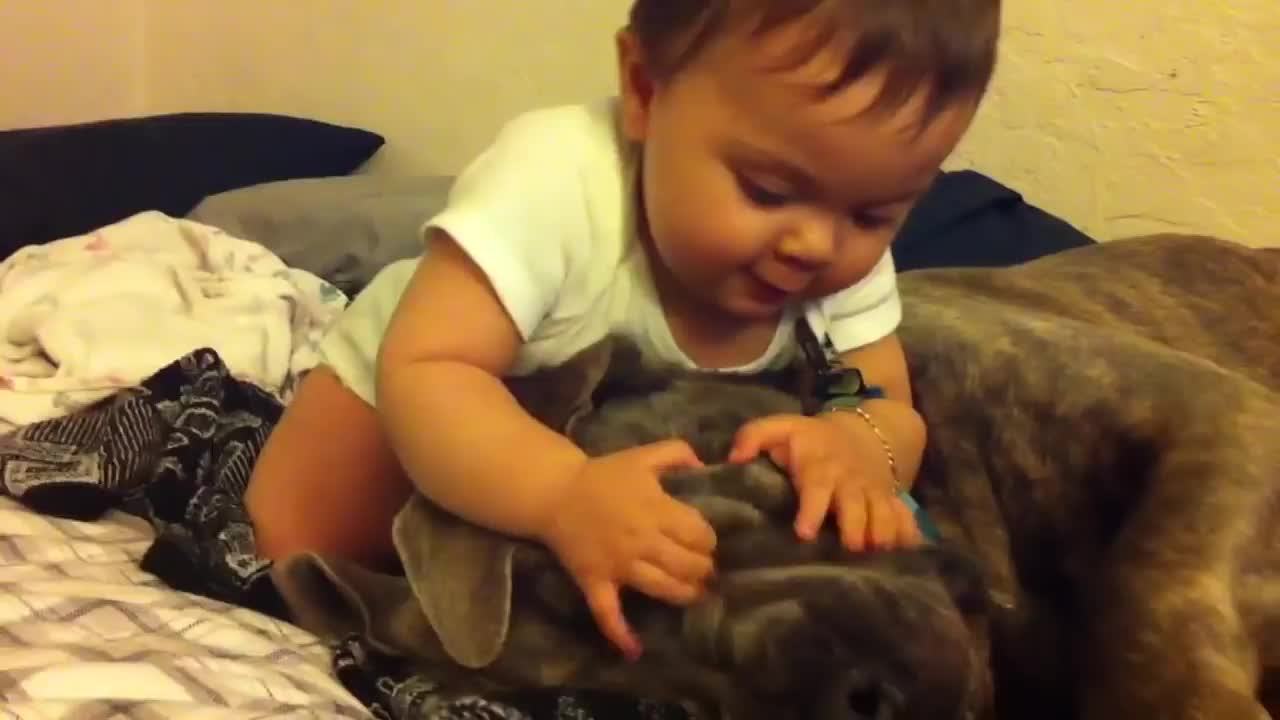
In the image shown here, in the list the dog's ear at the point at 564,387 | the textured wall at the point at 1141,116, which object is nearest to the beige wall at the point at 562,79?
the textured wall at the point at 1141,116

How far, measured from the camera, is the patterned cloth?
24.9 inches

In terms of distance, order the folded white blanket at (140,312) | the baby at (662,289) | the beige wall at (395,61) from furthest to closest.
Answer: the beige wall at (395,61) < the folded white blanket at (140,312) < the baby at (662,289)

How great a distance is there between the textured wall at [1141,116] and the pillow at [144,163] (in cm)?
92

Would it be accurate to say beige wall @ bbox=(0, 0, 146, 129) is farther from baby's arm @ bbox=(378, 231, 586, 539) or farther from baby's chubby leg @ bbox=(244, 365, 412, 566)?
baby's arm @ bbox=(378, 231, 586, 539)

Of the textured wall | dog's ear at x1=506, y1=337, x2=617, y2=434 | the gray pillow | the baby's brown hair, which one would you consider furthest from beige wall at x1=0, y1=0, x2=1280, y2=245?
dog's ear at x1=506, y1=337, x2=617, y2=434

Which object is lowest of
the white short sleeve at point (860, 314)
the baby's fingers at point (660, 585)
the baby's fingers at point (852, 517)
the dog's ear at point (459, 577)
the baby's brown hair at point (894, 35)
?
the dog's ear at point (459, 577)

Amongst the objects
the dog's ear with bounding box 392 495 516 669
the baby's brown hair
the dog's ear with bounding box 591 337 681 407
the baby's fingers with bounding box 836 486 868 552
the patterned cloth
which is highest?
the baby's brown hair

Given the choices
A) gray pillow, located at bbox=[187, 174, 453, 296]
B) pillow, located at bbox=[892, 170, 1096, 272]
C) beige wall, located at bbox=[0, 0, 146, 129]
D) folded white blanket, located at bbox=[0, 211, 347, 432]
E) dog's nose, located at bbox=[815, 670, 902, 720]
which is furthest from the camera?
beige wall, located at bbox=[0, 0, 146, 129]

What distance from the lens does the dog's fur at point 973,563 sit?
1.93 feet

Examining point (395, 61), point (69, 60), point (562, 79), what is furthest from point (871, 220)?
point (69, 60)

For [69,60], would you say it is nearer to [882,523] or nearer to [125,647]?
[125,647]

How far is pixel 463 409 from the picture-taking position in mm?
712

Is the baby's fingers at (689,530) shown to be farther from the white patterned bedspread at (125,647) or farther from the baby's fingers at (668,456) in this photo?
the white patterned bedspread at (125,647)

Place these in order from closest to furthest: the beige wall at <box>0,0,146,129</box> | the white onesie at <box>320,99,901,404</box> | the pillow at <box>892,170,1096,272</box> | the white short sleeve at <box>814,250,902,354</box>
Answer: the white onesie at <box>320,99,901,404</box>
the white short sleeve at <box>814,250,902,354</box>
the pillow at <box>892,170,1096,272</box>
the beige wall at <box>0,0,146,129</box>
